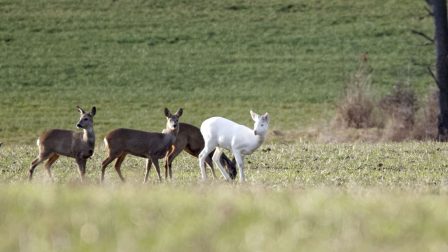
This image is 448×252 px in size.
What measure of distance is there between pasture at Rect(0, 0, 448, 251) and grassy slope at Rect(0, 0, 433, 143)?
82 mm

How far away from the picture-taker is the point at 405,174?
15.6 meters

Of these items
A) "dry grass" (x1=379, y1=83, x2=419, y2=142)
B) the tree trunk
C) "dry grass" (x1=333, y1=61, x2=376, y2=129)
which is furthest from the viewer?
"dry grass" (x1=333, y1=61, x2=376, y2=129)

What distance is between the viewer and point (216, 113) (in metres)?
34.5

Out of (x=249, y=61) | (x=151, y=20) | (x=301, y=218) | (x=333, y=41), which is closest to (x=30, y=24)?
(x=151, y=20)

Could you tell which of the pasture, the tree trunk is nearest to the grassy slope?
the pasture

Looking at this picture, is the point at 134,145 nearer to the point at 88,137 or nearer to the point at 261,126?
the point at 88,137

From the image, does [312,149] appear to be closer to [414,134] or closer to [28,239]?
[414,134]

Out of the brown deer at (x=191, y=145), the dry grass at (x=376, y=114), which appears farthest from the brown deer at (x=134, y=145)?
the dry grass at (x=376, y=114)

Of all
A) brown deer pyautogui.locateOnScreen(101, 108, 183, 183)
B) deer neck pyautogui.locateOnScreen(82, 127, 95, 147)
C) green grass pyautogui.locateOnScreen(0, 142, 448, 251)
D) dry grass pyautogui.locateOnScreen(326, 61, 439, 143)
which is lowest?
dry grass pyautogui.locateOnScreen(326, 61, 439, 143)

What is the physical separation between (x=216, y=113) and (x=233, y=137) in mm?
18715

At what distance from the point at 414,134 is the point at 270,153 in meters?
7.07

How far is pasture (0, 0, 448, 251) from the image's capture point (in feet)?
25.7

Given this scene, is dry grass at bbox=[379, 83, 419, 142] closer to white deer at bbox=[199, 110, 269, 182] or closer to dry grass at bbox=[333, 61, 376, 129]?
dry grass at bbox=[333, 61, 376, 129]

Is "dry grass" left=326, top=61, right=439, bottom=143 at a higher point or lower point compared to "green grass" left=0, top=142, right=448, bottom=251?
lower
